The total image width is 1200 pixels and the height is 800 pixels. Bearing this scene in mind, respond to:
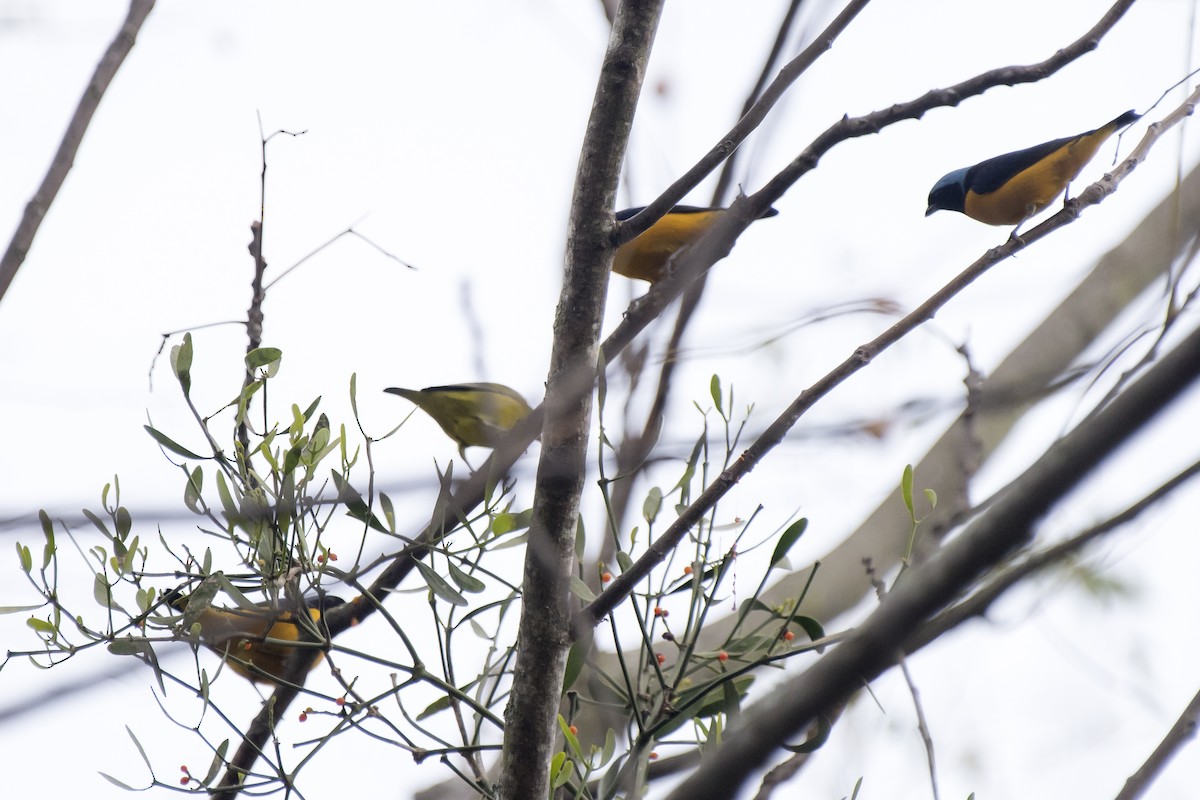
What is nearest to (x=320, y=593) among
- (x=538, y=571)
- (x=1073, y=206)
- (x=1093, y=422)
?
(x=538, y=571)

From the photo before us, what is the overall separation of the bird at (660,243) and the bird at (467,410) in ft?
2.18

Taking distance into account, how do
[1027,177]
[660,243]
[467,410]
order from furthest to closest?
[660,243]
[1027,177]
[467,410]

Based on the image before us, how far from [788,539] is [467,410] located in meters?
1.30

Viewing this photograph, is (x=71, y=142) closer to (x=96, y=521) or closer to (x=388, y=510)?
(x=96, y=521)

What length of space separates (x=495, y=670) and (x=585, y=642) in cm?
31

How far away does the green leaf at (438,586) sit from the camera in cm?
132

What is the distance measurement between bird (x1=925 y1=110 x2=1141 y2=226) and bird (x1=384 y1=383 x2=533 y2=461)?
1.41 meters

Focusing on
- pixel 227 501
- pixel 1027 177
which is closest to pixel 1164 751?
pixel 227 501

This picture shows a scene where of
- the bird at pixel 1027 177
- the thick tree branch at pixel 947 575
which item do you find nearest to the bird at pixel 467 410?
the bird at pixel 1027 177

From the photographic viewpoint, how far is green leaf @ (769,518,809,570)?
1348 millimetres

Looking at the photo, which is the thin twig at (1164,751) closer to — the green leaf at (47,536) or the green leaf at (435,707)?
the green leaf at (435,707)

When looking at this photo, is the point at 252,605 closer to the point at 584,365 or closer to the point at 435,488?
the point at 435,488

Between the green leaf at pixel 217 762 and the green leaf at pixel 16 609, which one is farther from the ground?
the green leaf at pixel 16 609

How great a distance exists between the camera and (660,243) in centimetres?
305
